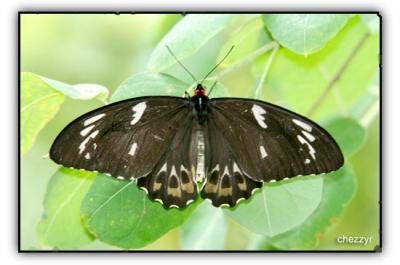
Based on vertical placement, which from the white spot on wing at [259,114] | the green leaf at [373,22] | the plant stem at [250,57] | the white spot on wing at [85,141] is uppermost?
the green leaf at [373,22]

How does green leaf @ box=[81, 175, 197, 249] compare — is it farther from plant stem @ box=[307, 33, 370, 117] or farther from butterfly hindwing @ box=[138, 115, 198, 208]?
plant stem @ box=[307, 33, 370, 117]

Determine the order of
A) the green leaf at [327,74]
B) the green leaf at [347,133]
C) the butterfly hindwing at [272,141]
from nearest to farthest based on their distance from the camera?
the butterfly hindwing at [272,141]
the green leaf at [347,133]
the green leaf at [327,74]

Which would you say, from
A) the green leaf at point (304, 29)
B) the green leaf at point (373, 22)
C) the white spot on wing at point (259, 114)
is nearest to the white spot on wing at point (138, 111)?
the white spot on wing at point (259, 114)

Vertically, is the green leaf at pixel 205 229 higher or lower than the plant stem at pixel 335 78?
lower

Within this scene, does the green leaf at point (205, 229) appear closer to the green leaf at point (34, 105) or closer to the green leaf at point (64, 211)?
the green leaf at point (64, 211)

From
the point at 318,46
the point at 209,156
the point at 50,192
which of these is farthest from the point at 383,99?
the point at 50,192

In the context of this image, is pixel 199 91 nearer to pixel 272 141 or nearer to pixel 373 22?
pixel 272 141

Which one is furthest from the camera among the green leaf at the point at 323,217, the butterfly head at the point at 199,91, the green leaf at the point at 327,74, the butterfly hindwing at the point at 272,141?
the green leaf at the point at 327,74

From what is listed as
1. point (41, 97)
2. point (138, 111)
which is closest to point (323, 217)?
point (138, 111)
